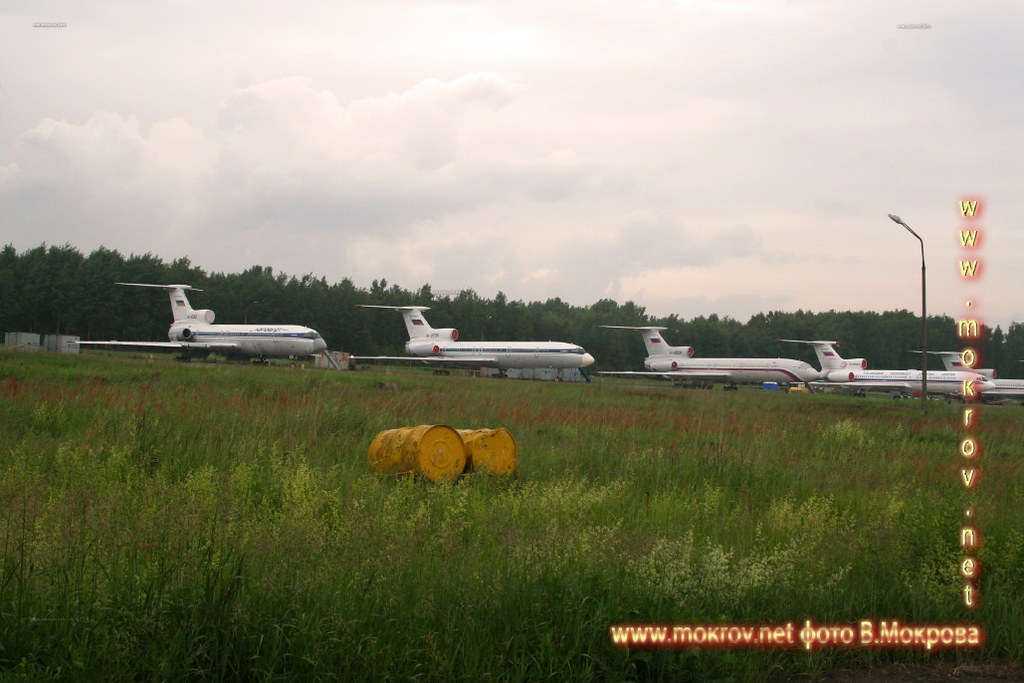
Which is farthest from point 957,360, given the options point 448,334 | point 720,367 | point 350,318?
point 350,318

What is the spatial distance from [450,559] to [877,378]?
71.9m

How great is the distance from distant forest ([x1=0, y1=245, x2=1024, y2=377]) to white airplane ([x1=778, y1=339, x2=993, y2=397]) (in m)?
3.58

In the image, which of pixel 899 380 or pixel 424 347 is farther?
pixel 424 347

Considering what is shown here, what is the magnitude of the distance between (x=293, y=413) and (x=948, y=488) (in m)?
10.8

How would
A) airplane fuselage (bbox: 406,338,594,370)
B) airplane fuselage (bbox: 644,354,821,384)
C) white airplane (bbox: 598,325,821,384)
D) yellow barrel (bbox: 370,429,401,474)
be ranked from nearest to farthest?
1. yellow barrel (bbox: 370,429,401,474)
2. airplane fuselage (bbox: 406,338,594,370)
3. airplane fuselage (bbox: 644,354,821,384)
4. white airplane (bbox: 598,325,821,384)

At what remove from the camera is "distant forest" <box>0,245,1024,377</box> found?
81.3 m

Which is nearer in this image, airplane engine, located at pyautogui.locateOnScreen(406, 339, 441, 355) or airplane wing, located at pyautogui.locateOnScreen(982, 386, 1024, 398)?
airplane wing, located at pyautogui.locateOnScreen(982, 386, 1024, 398)

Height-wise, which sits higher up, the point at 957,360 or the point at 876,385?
the point at 957,360

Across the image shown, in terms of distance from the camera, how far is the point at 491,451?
11.6m

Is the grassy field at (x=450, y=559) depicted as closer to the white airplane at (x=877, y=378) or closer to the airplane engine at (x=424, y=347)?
the white airplane at (x=877, y=378)

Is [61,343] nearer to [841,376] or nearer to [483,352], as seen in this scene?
[483,352]

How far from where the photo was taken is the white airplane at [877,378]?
2564 inches

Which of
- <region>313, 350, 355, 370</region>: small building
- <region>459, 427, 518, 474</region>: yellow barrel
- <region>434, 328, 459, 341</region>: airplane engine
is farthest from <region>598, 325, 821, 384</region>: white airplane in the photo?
<region>459, 427, 518, 474</region>: yellow barrel

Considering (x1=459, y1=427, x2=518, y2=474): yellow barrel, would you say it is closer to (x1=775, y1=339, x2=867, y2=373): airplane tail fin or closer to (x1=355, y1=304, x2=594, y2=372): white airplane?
(x1=355, y1=304, x2=594, y2=372): white airplane
